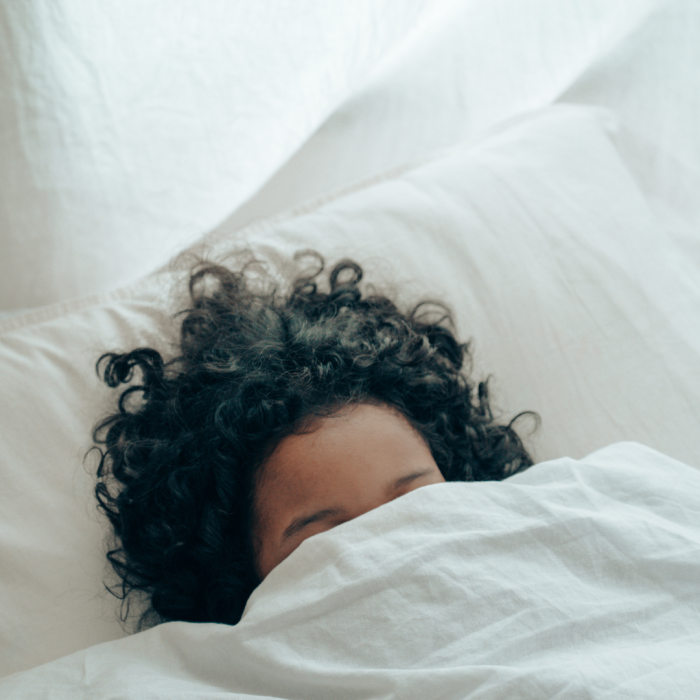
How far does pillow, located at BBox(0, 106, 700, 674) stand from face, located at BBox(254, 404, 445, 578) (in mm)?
186

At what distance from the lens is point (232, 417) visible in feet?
2.08

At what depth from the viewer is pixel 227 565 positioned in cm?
63

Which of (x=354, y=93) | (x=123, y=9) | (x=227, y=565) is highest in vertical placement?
(x=123, y=9)

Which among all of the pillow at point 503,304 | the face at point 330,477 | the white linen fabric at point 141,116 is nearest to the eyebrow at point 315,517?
the face at point 330,477

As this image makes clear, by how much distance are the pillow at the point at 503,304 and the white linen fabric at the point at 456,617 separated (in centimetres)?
19

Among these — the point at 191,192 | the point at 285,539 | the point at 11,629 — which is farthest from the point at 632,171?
the point at 11,629

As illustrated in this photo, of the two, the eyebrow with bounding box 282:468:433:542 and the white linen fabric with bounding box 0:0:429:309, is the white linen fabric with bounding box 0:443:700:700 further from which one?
the white linen fabric with bounding box 0:0:429:309

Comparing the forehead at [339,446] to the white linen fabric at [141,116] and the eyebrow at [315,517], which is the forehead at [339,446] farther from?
the white linen fabric at [141,116]

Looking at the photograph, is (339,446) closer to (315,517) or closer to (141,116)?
(315,517)

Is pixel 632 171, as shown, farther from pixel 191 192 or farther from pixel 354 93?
pixel 191 192

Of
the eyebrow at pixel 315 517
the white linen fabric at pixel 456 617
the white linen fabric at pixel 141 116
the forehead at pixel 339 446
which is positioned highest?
the white linen fabric at pixel 141 116

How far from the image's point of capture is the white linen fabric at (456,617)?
1.46 ft

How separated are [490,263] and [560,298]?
0.10m

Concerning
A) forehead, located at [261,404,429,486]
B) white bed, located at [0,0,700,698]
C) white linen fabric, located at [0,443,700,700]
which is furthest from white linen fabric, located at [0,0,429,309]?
white linen fabric, located at [0,443,700,700]
